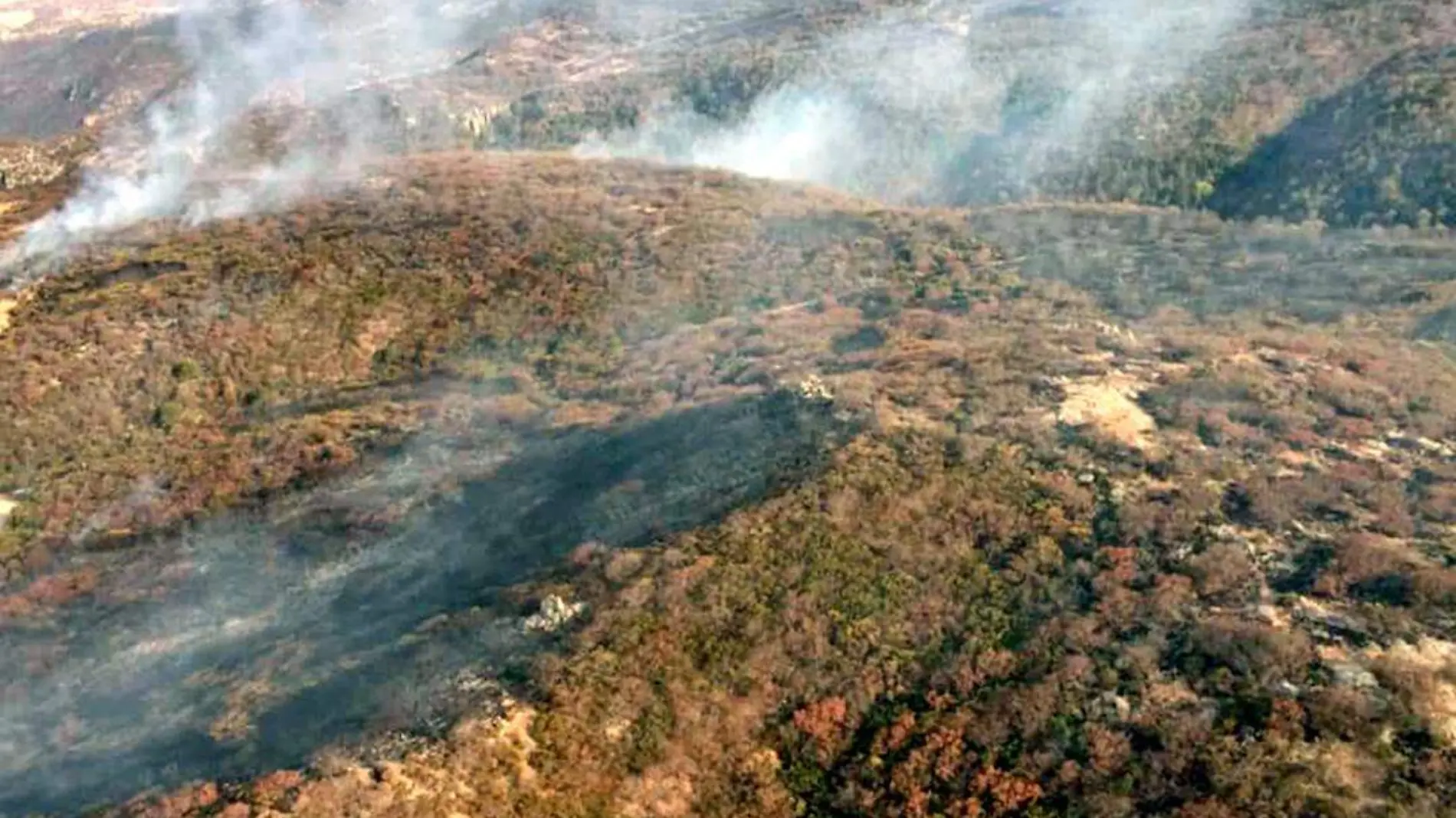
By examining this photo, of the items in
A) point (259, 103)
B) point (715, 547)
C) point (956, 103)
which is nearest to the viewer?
point (715, 547)

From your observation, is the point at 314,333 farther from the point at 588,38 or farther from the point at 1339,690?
the point at 588,38

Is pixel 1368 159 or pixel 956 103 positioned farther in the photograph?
pixel 956 103

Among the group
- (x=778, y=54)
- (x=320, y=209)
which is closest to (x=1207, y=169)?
(x=778, y=54)

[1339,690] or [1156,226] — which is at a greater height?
[1339,690]

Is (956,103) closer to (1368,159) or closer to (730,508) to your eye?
(1368,159)

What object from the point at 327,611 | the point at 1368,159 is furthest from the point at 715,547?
the point at 1368,159

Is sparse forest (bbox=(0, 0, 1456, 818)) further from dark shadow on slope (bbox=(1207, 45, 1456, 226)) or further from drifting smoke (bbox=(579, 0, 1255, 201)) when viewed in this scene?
drifting smoke (bbox=(579, 0, 1255, 201))

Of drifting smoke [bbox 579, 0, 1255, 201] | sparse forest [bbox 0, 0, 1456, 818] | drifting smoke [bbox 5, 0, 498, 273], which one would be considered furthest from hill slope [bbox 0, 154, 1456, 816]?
drifting smoke [bbox 579, 0, 1255, 201]
